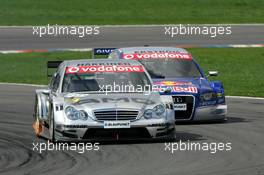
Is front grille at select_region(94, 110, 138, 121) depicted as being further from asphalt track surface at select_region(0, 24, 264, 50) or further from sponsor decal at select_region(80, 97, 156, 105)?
asphalt track surface at select_region(0, 24, 264, 50)

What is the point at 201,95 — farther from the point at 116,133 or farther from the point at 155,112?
the point at 116,133

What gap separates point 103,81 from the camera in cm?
1455

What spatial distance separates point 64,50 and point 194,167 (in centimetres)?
2144

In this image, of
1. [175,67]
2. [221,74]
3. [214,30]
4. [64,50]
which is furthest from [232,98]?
[214,30]

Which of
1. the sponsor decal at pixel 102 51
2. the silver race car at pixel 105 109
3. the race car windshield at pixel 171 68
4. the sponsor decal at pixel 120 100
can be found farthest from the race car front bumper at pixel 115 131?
the sponsor decal at pixel 102 51

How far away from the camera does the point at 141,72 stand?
48.8 feet

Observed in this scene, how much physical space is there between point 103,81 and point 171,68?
332cm

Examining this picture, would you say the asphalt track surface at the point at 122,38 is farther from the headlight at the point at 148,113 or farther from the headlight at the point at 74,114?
the headlight at the point at 148,113

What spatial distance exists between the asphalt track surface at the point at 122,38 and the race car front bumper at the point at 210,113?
16958mm

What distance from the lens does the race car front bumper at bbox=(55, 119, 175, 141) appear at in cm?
1331
